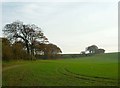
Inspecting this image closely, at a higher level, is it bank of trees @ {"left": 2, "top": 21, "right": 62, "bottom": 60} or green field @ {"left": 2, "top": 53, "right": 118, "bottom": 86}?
bank of trees @ {"left": 2, "top": 21, "right": 62, "bottom": 60}

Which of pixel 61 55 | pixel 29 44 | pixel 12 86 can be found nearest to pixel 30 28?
pixel 29 44

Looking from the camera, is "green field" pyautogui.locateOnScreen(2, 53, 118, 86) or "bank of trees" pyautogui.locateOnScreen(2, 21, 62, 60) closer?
"green field" pyautogui.locateOnScreen(2, 53, 118, 86)

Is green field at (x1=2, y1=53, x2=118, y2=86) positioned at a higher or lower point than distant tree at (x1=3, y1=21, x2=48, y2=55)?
lower

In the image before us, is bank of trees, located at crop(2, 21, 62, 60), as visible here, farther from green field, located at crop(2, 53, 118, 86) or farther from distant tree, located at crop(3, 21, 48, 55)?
green field, located at crop(2, 53, 118, 86)

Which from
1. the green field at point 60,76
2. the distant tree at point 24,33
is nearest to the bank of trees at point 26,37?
the distant tree at point 24,33

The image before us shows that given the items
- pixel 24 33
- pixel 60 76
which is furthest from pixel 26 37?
pixel 60 76

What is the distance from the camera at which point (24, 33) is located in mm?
68188

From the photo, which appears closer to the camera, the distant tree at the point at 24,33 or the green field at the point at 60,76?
the green field at the point at 60,76

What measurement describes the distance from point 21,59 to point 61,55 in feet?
152

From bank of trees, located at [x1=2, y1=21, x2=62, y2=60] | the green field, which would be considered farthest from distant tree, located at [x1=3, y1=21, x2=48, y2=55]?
the green field

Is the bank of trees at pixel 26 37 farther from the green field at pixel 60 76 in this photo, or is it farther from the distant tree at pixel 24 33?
the green field at pixel 60 76

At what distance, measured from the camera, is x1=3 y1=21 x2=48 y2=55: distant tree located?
218 feet

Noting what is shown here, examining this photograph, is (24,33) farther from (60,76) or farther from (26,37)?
(60,76)

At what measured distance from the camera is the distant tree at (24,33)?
66375mm
